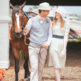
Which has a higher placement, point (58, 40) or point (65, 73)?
point (58, 40)

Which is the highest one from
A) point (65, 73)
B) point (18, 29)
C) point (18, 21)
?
point (18, 21)

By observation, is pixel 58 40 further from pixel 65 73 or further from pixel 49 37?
pixel 65 73

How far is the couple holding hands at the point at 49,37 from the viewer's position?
230 inches

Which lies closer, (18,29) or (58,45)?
(58,45)

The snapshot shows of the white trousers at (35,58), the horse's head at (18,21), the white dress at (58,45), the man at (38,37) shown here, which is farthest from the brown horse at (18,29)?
the white dress at (58,45)

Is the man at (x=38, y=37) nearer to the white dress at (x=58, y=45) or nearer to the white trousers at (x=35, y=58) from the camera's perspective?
the white trousers at (x=35, y=58)

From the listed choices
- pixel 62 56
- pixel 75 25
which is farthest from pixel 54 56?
pixel 75 25

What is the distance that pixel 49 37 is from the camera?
19.2 feet

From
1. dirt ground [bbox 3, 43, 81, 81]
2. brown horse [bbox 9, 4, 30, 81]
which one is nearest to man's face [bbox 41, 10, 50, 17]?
brown horse [bbox 9, 4, 30, 81]

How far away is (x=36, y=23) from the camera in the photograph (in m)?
5.89

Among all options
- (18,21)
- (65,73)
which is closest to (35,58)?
(18,21)

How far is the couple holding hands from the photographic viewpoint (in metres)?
5.84

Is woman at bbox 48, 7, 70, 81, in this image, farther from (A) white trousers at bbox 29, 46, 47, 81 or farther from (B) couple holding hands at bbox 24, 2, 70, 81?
(A) white trousers at bbox 29, 46, 47, 81

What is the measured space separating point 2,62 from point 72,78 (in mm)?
2403
